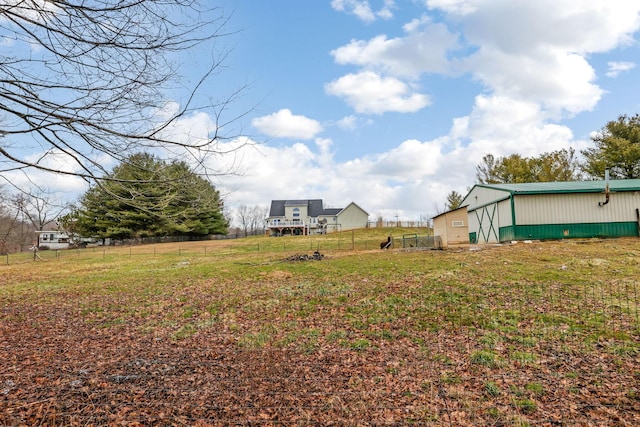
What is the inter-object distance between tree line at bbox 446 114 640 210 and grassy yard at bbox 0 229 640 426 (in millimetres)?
29665

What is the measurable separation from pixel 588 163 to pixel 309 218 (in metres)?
35.0

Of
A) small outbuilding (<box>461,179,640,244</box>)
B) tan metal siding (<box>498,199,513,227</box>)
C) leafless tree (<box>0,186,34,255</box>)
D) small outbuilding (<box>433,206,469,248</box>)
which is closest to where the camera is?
leafless tree (<box>0,186,34,255</box>)

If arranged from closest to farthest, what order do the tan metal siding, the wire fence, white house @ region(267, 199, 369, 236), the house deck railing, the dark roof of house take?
the tan metal siding, the wire fence, the house deck railing, white house @ region(267, 199, 369, 236), the dark roof of house

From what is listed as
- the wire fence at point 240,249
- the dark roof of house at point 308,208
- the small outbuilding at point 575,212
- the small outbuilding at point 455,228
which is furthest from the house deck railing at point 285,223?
the small outbuilding at point 575,212

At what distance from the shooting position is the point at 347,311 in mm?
8125

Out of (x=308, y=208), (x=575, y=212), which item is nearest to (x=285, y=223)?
(x=308, y=208)

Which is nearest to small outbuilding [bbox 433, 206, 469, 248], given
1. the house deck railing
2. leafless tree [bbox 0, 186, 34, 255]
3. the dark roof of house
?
leafless tree [bbox 0, 186, 34, 255]

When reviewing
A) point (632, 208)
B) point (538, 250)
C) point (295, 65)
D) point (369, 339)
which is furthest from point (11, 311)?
point (632, 208)

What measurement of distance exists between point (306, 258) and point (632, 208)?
1817 cm

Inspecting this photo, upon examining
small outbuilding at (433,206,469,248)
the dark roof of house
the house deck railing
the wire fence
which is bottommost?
the wire fence

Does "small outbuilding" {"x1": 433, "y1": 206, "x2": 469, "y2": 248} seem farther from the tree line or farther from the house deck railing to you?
the house deck railing

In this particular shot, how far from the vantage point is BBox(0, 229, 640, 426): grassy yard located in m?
3.88

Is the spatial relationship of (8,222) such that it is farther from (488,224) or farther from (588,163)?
(588,163)

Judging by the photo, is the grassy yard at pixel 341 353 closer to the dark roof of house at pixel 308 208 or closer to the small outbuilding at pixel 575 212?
the small outbuilding at pixel 575 212
